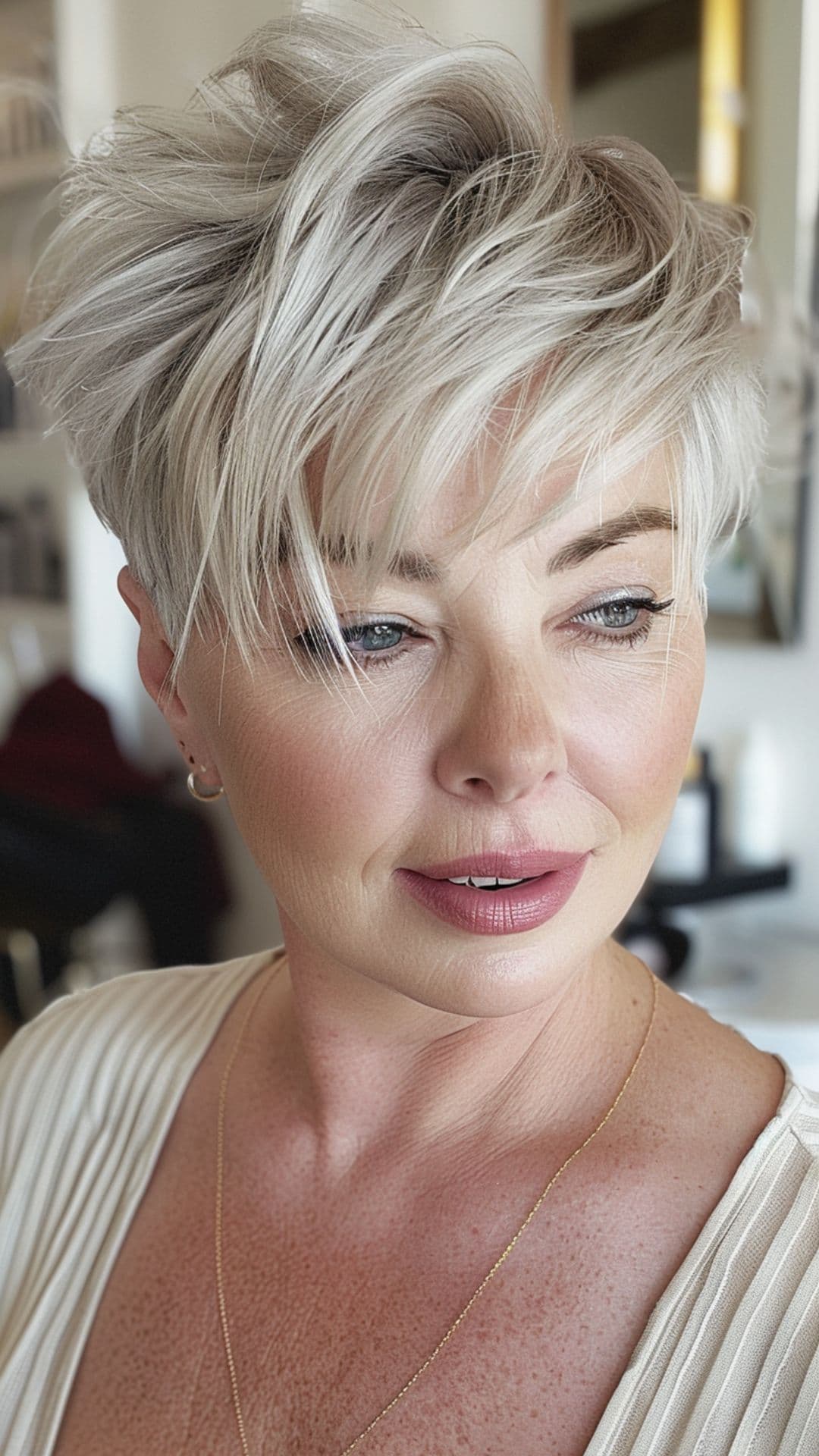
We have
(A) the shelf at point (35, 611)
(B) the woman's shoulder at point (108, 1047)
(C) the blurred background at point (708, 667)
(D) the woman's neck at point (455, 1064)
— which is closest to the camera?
(D) the woman's neck at point (455, 1064)

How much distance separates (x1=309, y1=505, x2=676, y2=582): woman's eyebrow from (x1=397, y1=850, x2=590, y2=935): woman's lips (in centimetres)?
16

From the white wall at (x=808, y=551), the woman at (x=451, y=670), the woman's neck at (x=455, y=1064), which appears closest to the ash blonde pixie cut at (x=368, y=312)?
the woman at (x=451, y=670)

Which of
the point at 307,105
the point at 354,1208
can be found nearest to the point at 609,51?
the point at 307,105

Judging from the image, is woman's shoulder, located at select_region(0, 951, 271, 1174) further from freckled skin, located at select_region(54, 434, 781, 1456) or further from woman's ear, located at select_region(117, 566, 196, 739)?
woman's ear, located at select_region(117, 566, 196, 739)

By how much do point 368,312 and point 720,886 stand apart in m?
1.51

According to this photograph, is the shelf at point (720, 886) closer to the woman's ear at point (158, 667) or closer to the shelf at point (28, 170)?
the woman's ear at point (158, 667)

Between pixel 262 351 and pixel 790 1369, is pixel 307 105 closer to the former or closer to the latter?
pixel 262 351

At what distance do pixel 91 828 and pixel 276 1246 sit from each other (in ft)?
7.17

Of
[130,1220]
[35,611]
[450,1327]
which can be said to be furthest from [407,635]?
[35,611]

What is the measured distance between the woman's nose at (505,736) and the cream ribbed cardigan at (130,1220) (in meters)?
0.25

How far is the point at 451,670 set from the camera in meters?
0.67

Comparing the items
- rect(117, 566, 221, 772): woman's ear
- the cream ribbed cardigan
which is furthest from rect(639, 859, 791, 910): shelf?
rect(117, 566, 221, 772): woman's ear

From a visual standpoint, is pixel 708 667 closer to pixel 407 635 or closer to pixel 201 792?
pixel 201 792

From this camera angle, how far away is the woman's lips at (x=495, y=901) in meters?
0.68
